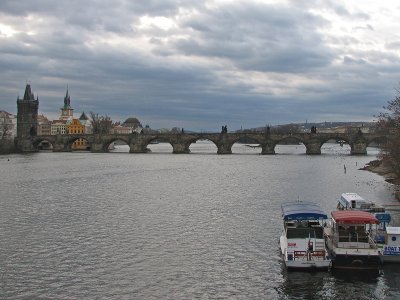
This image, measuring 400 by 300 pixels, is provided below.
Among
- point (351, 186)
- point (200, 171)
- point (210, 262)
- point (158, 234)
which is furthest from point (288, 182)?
point (210, 262)

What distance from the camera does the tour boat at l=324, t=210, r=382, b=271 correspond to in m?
26.0

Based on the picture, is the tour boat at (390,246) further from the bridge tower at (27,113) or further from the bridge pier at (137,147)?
the bridge tower at (27,113)

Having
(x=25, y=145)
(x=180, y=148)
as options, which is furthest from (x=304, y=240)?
(x=25, y=145)

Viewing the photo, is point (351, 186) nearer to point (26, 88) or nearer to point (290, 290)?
point (290, 290)

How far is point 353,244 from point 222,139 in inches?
4489

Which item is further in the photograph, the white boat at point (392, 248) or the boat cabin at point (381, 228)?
the boat cabin at point (381, 228)

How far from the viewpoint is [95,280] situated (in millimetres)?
24531

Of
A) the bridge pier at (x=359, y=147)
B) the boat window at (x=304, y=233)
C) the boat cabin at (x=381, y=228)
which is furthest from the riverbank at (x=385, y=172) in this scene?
the bridge pier at (x=359, y=147)

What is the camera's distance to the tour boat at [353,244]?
2601 centimetres

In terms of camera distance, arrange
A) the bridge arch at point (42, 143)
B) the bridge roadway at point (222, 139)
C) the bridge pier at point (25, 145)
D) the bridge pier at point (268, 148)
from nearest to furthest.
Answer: the bridge roadway at point (222, 139)
the bridge pier at point (268, 148)
the bridge pier at point (25, 145)
the bridge arch at point (42, 143)

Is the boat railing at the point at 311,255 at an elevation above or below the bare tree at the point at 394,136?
below

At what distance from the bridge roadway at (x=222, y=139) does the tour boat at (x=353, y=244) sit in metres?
101

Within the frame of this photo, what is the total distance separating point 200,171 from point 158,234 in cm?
4915

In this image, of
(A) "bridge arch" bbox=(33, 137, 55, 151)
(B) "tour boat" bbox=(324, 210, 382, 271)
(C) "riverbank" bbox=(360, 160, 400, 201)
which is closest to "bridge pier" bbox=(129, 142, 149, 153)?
(A) "bridge arch" bbox=(33, 137, 55, 151)
